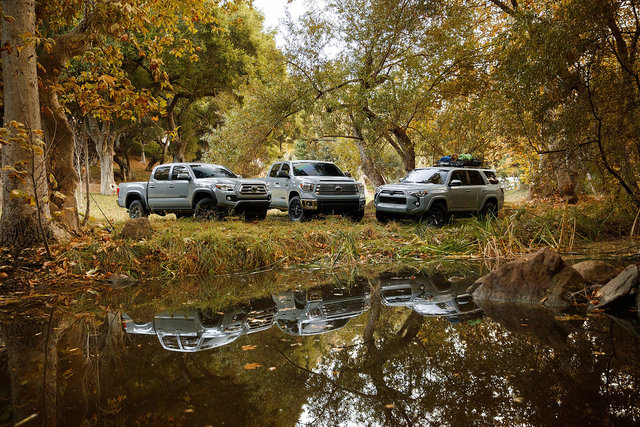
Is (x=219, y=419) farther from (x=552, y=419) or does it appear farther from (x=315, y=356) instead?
(x=552, y=419)

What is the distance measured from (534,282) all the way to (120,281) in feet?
20.4

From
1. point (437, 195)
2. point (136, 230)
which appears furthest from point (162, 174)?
point (437, 195)

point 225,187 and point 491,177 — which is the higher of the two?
point 491,177

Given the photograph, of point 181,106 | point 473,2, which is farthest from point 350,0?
point 181,106

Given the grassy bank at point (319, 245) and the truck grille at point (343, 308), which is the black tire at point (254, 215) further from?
the truck grille at point (343, 308)

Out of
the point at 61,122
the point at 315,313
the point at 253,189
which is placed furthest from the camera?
the point at 253,189

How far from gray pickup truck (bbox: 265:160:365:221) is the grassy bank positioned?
175 centimetres

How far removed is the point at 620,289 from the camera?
5266mm

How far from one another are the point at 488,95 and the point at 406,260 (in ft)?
27.6

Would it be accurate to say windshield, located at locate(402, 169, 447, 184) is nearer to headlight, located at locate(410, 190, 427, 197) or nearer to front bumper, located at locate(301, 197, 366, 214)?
headlight, located at locate(410, 190, 427, 197)

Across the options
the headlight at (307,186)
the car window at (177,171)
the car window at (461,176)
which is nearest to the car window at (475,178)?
the car window at (461,176)

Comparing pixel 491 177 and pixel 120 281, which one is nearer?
pixel 120 281

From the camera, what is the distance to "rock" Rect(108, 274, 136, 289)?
7098 millimetres

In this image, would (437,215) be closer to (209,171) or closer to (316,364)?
(209,171)
